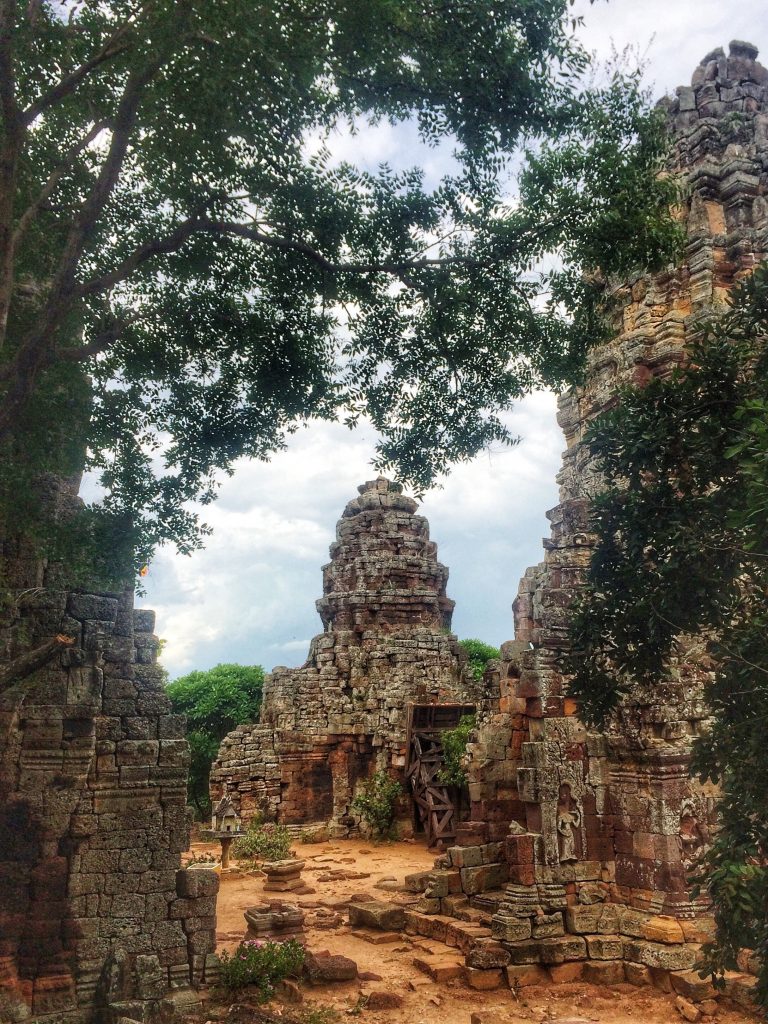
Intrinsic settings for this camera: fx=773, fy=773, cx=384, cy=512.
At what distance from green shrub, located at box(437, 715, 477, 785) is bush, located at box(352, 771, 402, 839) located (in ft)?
7.45

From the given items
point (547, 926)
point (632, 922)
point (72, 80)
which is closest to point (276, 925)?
point (547, 926)

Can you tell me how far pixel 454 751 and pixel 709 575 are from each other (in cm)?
1544

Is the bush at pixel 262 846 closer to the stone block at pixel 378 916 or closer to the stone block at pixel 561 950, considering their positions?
the stone block at pixel 378 916

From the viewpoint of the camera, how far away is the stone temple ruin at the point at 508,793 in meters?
8.02

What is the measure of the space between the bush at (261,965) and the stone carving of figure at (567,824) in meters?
3.82

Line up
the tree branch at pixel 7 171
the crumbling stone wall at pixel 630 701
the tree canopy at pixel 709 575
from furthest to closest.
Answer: the crumbling stone wall at pixel 630 701
the tree branch at pixel 7 171
the tree canopy at pixel 709 575

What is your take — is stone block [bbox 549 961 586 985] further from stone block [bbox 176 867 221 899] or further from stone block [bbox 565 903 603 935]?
stone block [bbox 176 867 221 899]

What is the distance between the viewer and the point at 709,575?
6086mm

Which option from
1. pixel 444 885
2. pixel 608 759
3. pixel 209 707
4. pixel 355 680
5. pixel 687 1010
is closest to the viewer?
pixel 687 1010

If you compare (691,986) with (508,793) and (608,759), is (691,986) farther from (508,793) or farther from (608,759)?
(508,793)

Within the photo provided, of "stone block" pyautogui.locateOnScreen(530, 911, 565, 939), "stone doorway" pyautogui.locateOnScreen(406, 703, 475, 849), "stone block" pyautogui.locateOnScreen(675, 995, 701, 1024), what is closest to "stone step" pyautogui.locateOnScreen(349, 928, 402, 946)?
"stone block" pyautogui.locateOnScreen(530, 911, 565, 939)

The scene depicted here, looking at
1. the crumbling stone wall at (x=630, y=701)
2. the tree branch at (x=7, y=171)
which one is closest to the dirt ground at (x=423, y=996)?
the crumbling stone wall at (x=630, y=701)

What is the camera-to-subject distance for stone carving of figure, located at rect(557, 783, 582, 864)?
10.9 meters

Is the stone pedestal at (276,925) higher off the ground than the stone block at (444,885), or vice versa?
the stone block at (444,885)
